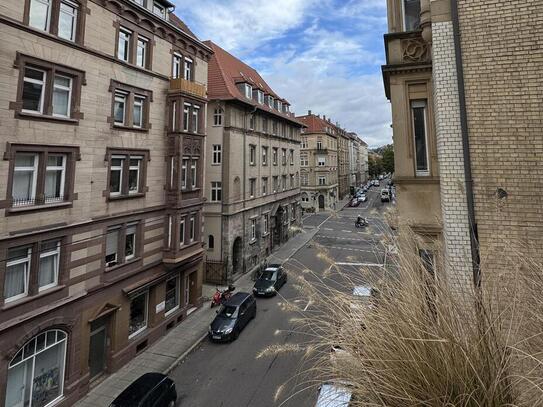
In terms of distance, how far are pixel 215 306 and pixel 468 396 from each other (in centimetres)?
1880

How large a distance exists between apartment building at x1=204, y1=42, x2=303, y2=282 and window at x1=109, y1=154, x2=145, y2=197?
9300 mm


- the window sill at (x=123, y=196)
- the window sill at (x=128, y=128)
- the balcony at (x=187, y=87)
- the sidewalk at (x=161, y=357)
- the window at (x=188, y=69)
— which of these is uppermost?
the window at (x=188, y=69)

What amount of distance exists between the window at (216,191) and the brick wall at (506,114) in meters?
19.7

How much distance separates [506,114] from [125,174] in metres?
13.6

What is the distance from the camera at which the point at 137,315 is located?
15320 millimetres

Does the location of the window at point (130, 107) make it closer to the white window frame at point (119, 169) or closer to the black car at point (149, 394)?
the white window frame at point (119, 169)

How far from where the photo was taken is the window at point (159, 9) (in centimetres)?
1603

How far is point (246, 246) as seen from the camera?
26297 millimetres

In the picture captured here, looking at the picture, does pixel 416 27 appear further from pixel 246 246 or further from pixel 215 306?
pixel 246 246

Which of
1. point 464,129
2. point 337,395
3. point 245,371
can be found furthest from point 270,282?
point 337,395

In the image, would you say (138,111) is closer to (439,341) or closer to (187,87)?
(187,87)

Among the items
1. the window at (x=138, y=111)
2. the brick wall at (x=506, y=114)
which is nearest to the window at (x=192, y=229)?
the window at (x=138, y=111)

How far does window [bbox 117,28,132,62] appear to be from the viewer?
1393 centimetres

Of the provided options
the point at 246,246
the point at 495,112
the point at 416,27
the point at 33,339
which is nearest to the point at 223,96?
the point at 246,246
